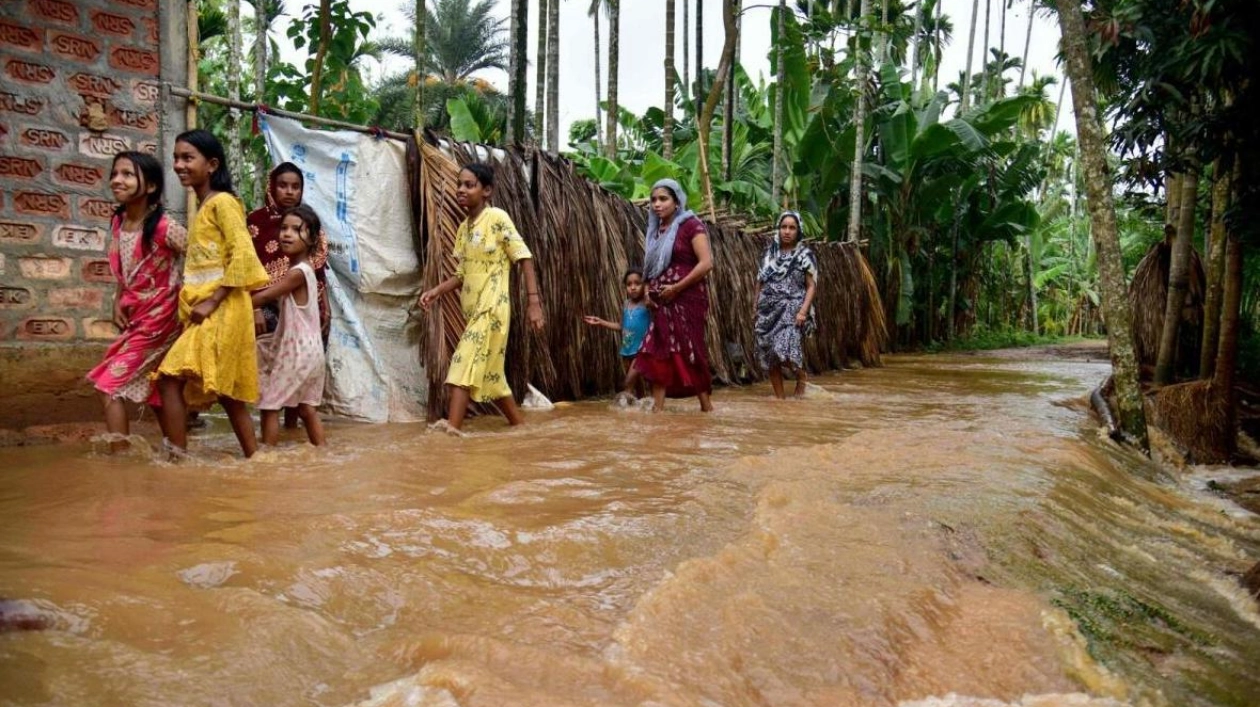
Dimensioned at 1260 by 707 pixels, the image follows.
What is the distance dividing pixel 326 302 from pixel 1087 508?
12.8 ft

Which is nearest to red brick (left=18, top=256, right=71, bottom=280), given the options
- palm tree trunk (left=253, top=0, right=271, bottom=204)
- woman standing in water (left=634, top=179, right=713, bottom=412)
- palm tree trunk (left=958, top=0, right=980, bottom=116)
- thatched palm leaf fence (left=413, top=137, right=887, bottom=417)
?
thatched palm leaf fence (left=413, top=137, right=887, bottom=417)

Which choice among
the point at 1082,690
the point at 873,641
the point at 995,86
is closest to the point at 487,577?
the point at 873,641

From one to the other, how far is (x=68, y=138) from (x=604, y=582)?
11.7ft

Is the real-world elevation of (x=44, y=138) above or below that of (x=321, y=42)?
below

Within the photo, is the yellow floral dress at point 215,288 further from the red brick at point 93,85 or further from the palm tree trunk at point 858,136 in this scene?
the palm tree trunk at point 858,136

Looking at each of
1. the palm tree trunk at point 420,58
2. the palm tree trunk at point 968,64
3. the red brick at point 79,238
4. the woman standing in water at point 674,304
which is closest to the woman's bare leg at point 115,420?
the red brick at point 79,238

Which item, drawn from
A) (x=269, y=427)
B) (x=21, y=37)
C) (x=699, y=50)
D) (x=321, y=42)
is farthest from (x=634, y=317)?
(x=699, y=50)

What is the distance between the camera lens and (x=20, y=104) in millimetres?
3930

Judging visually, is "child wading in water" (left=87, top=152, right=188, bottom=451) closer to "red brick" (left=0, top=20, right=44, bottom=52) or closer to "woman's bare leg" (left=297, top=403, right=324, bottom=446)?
"woman's bare leg" (left=297, top=403, right=324, bottom=446)

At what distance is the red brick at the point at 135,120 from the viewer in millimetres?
4176

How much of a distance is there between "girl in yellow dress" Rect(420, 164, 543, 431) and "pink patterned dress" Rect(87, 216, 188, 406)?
1.34 m

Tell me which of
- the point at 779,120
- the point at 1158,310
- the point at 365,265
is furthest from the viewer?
the point at 779,120

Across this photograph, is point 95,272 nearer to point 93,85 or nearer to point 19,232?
point 19,232

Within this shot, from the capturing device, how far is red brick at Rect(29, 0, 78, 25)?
13.0 feet
